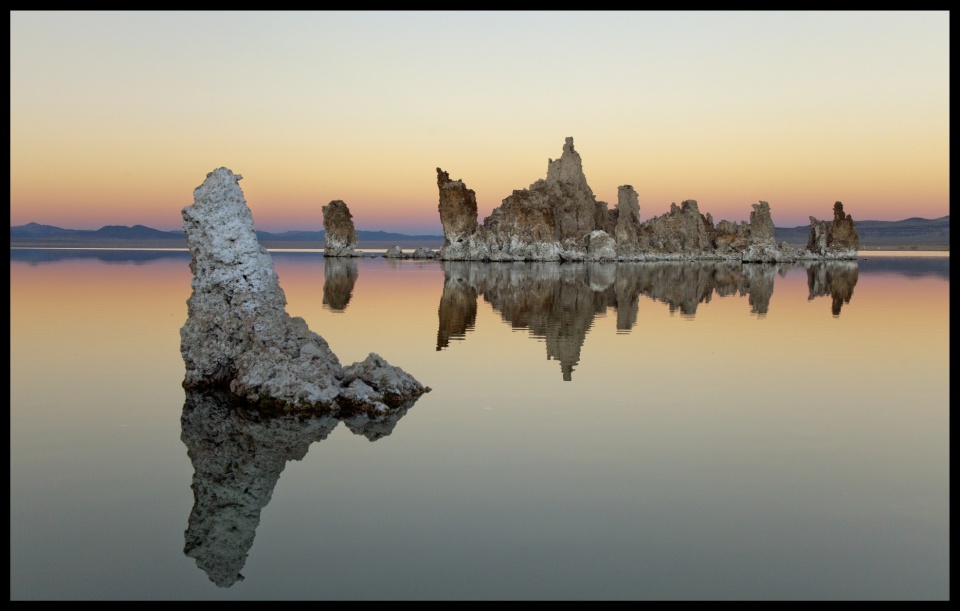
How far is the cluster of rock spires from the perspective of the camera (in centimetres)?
9488

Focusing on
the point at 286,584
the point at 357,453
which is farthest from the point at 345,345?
the point at 286,584

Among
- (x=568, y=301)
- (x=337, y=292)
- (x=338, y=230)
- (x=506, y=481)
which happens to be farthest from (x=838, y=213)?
(x=506, y=481)

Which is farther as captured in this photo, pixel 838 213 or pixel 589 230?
pixel 838 213

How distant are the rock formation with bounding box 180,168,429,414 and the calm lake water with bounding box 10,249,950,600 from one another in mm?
661

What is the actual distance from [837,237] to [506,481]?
Answer: 377 ft

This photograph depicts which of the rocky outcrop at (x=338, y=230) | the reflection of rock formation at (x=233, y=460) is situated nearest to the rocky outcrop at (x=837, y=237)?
the rocky outcrop at (x=338, y=230)

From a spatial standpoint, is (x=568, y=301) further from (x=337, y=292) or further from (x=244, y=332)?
(x=244, y=332)

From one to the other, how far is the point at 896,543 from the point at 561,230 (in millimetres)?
95689

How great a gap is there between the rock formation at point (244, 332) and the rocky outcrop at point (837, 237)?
361ft

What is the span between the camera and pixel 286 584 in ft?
21.0

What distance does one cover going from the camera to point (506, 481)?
348 inches

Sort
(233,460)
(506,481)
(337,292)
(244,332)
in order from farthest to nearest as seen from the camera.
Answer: (337,292), (244,332), (233,460), (506,481)

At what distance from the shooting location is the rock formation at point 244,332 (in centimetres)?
1269

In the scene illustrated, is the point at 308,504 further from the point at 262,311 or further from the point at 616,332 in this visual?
the point at 616,332
